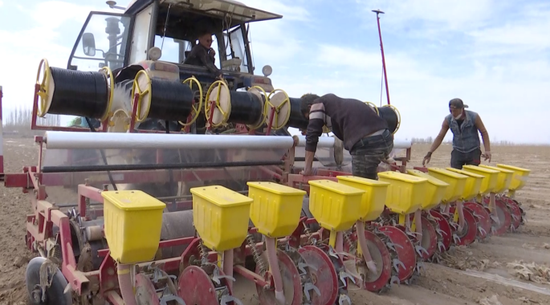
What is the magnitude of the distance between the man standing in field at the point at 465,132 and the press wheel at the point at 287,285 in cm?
339

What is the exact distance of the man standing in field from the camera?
5340 millimetres

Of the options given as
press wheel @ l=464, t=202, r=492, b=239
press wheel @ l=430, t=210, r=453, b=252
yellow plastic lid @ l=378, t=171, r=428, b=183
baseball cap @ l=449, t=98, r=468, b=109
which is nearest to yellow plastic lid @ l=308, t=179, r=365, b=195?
yellow plastic lid @ l=378, t=171, r=428, b=183

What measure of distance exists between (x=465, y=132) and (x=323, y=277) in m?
3.70

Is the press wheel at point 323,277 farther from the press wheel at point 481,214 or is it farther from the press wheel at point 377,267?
the press wheel at point 481,214

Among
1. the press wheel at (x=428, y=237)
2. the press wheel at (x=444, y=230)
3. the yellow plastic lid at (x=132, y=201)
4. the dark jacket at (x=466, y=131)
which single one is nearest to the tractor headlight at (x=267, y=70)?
the dark jacket at (x=466, y=131)

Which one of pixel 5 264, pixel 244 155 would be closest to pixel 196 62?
pixel 244 155

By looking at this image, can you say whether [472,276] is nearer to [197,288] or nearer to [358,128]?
[358,128]

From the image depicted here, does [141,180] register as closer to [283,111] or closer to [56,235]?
[56,235]

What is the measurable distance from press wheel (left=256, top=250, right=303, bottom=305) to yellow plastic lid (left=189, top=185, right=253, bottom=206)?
0.51m

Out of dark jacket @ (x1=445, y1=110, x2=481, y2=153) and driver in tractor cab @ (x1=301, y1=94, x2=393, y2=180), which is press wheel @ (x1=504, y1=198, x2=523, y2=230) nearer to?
dark jacket @ (x1=445, y1=110, x2=481, y2=153)

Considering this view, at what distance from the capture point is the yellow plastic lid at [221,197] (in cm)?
202

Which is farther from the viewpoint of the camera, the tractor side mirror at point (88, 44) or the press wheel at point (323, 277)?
the tractor side mirror at point (88, 44)

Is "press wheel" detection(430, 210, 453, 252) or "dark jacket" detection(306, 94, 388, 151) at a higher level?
"dark jacket" detection(306, 94, 388, 151)

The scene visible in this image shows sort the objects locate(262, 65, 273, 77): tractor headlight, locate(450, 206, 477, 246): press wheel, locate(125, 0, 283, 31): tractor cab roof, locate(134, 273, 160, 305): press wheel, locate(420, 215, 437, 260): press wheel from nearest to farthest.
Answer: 1. locate(134, 273, 160, 305): press wheel
2. locate(420, 215, 437, 260): press wheel
3. locate(450, 206, 477, 246): press wheel
4. locate(125, 0, 283, 31): tractor cab roof
5. locate(262, 65, 273, 77): tractor headlight
